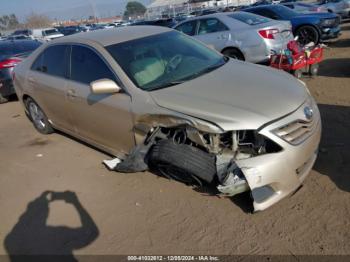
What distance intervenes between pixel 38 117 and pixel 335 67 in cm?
671

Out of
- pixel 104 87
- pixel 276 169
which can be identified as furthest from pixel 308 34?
pixel 276 169

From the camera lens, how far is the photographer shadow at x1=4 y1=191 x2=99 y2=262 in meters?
3.09

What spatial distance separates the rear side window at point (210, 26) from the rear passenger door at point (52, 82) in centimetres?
468

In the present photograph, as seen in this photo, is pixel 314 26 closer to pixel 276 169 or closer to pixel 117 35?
pixel 117 35

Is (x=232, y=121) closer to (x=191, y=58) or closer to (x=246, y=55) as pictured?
(x=191, y=58)

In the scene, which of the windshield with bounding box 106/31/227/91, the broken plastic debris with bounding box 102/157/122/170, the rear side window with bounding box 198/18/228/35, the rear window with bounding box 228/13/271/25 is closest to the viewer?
the windshield with bounding box 106/31/227/91

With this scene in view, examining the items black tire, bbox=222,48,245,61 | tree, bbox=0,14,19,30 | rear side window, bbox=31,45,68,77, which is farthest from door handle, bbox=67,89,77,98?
tree, bbox=0,14,19,30

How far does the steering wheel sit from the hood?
39 cm

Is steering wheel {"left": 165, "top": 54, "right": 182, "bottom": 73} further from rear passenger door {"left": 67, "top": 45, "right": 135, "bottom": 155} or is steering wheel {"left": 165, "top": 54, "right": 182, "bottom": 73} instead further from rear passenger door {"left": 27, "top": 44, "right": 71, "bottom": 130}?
rear passenger door {"left": 27, "top": 44, "right": 71, "bottom": 130}

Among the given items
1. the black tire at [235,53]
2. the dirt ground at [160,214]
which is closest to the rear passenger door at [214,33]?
the black tire at [235,53]

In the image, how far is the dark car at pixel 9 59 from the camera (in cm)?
818

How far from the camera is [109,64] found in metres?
3.91

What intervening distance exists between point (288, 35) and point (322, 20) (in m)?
3.36

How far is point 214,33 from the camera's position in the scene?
8.53 m
